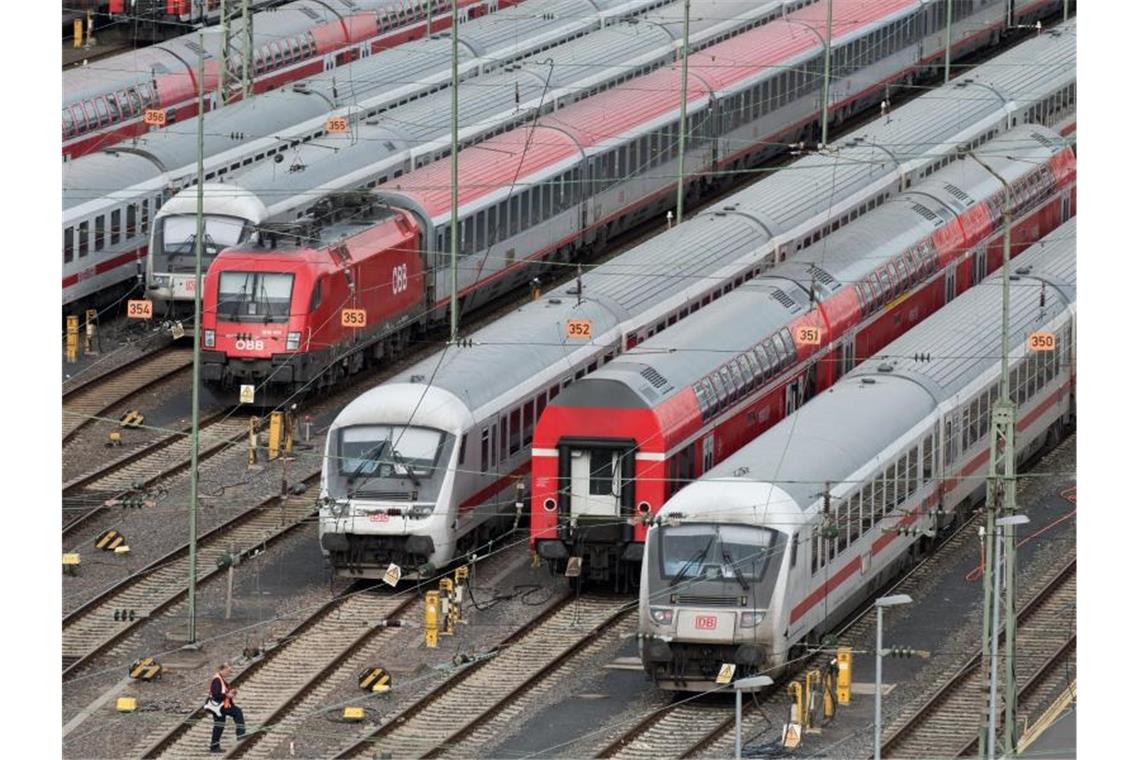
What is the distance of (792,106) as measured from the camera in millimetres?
108250

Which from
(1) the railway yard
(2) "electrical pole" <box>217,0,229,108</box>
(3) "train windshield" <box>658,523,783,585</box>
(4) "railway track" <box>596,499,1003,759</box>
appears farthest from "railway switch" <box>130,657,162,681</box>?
(2) "electrical pole" <box>217,0,229,108</box>

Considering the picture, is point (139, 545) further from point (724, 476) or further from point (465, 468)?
point (724, 476)

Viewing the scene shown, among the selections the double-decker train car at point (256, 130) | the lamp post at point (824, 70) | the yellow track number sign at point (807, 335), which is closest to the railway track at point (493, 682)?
the yellow track number sign at point (807, 335)

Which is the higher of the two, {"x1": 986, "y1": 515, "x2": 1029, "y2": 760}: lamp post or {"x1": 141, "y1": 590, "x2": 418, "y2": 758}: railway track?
{"x1": 986, "y1": 515, "x2": 1029, "y2": 760}: lamp post

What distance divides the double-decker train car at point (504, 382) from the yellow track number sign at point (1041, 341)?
7.11 m

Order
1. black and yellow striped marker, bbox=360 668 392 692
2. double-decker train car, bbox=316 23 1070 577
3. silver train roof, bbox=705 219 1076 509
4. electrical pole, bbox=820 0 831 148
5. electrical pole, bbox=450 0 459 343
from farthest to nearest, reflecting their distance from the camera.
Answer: electrical pole, bbox=820 0 831 148, electrical pole, bbox=450 0 459 343, double-decker train car, bbox=316 23 1070 577, silver train roof, bbox=705 219 1076 509, black and yellow striped marker, bbox=360 668 392 692

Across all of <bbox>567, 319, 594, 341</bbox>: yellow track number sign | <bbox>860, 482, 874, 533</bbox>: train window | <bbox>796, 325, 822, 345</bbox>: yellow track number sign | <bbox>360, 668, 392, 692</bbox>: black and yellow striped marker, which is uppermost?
<bbox>567, 319, 594, 341</bbox>: yellow track number sign

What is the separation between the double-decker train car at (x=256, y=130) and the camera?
92.1 metres

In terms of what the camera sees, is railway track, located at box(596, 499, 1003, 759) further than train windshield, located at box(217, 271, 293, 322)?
No

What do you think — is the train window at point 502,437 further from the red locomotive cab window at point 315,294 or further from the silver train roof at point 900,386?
the red locomotive cab window at point 315,294

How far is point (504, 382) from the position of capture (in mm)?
77938

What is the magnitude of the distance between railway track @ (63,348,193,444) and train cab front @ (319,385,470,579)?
1105 cm

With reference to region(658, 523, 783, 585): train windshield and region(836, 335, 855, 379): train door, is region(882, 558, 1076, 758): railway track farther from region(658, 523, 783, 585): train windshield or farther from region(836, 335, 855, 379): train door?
region(836, 335, 855, 379): train door

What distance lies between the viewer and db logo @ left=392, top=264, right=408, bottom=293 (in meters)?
88.0
